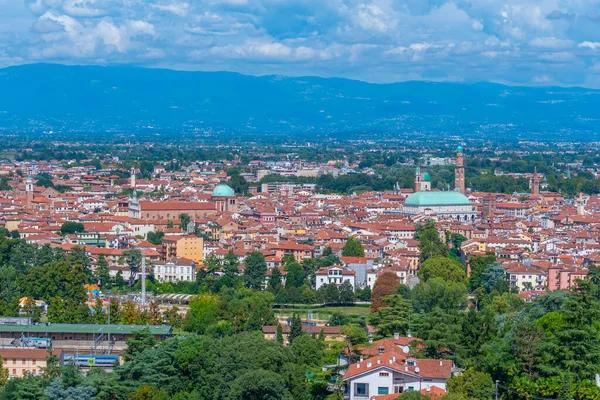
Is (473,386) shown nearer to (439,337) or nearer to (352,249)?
(439,337)

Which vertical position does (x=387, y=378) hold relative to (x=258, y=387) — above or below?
above

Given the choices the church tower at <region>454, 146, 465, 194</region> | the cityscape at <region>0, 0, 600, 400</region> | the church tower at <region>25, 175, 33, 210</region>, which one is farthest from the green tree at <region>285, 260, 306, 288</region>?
the church tower at <region>454, 146, 465, 194</region>

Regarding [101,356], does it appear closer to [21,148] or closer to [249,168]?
[249,168]

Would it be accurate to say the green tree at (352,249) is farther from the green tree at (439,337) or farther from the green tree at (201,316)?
the green tree at (439,337)

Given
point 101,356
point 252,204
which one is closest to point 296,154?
point 252,204

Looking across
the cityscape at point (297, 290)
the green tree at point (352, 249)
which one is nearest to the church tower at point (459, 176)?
the cityscape at point (297, 290)

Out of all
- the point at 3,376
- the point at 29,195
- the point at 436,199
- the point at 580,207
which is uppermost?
the point at 29,195

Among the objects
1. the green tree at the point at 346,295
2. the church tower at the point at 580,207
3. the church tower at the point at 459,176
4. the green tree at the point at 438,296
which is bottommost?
the green tree at the point at 346,295

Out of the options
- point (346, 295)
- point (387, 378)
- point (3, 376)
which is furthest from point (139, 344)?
point (346, 295)
